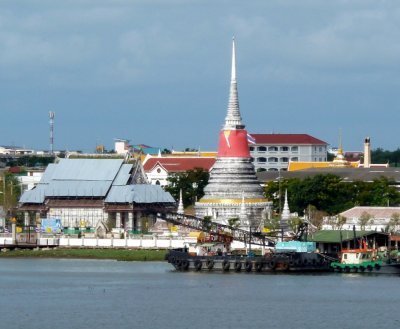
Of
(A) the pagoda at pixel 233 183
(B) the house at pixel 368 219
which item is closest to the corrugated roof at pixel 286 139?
(A) the pagoda at pixel 233 183

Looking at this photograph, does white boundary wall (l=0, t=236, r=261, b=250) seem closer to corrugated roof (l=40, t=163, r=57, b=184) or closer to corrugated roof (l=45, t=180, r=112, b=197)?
corrugated roof (l=45, t=180, r=112, b=197)

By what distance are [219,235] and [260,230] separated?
11.4 meters

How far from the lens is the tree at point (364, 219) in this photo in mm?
103006

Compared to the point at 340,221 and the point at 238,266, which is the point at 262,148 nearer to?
the point at 340,221

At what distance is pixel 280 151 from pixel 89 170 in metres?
76.5

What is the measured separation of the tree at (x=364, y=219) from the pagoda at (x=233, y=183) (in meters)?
7.71

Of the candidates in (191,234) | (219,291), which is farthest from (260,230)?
(219,291)

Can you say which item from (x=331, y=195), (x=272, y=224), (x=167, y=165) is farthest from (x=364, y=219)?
(x=167, y=165)

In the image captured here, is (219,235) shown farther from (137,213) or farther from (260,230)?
(137,213)

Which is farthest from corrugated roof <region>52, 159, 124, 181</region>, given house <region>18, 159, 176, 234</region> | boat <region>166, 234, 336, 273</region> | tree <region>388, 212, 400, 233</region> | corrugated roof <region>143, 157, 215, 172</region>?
corrugated roof <region>143, 157, 215, 172</region>

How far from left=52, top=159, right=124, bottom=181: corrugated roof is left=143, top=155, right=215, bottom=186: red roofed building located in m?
35.3

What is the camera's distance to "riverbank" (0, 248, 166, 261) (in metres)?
97.3

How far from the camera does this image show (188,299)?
71562 millimetres

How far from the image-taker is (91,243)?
104m
